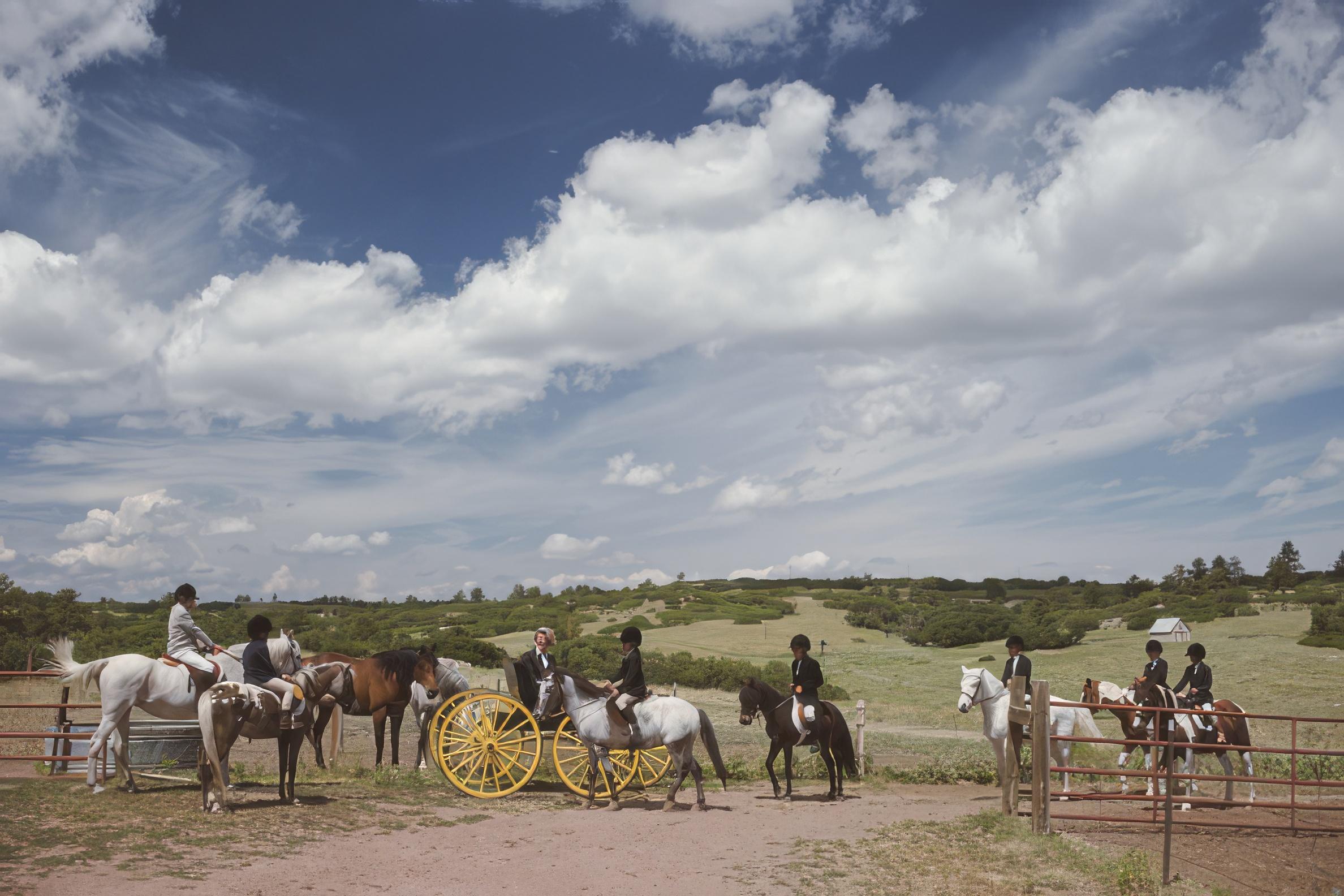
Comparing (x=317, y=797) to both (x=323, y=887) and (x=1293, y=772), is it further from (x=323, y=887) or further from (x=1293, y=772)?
(x=1293, y=772)

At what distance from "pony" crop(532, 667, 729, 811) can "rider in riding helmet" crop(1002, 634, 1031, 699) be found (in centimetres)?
424

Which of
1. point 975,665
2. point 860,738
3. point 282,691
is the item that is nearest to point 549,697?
point 282,691

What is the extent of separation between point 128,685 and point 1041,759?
11.1m

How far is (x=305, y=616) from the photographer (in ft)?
231

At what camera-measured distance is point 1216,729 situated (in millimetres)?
13500

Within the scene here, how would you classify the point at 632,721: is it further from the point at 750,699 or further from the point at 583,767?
the point at 583,767

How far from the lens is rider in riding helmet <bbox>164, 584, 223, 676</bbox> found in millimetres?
11438

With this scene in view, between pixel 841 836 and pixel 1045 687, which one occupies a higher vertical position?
pixel 1045 687

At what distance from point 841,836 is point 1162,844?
3629 millimetres

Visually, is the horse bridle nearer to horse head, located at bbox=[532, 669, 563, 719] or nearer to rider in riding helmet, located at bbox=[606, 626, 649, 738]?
rider in riding helmet, located at bbox=[606, 626, 649, 738]

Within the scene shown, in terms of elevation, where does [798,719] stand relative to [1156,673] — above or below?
below

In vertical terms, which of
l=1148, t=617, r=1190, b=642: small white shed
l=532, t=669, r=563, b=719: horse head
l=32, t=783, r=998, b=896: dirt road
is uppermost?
l=532, t=669, r=563, b=719: horse head

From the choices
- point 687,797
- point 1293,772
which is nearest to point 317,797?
point 687,797

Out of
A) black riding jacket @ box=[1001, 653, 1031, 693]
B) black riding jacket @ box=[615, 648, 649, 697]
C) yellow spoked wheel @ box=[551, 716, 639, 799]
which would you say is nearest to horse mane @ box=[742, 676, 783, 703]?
black riding jacket @ box=[615, 648, 649, 697]
